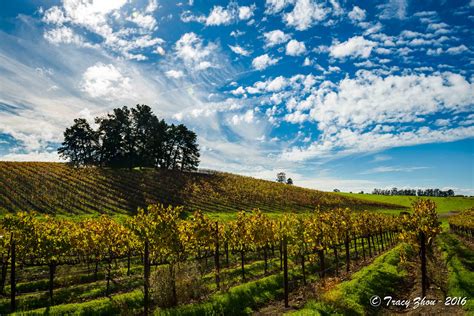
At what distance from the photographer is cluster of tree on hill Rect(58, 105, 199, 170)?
3984 inches

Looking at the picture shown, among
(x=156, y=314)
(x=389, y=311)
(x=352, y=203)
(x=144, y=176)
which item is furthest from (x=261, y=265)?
(x=352, y=203)

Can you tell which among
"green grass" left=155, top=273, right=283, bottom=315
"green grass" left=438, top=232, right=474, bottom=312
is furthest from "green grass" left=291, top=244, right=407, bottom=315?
"green grass" left=438, top=232, right=474, bottom=312

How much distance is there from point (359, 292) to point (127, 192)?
219ft

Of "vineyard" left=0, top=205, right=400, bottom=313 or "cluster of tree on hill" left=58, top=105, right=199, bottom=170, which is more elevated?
"cluster of tree on hill" left=58, top=105, right=199, bottom=170

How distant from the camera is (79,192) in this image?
72.6m

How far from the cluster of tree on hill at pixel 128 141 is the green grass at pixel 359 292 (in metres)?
83.4

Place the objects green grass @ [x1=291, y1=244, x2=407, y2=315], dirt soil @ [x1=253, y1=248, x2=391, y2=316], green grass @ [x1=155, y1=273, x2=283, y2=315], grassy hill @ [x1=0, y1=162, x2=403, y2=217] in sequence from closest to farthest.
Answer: green grass @ [x1=155, y1=273, x2=283, y2=315] → green grass @ [x1=291, y1=244, x2=407, y2=315] → dirt soil @ [x1=253, y1=248, x2=391, y2=316] → grassy hill @ [x1=0, y1=162, x2=403, y2=217]

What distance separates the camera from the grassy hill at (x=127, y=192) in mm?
65000

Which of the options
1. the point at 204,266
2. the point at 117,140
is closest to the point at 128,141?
the point at 117,140

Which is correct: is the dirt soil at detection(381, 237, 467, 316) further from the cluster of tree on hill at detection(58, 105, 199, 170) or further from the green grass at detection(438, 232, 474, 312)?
the cluster of tree on hill at detection(58, 105, 199, 170)

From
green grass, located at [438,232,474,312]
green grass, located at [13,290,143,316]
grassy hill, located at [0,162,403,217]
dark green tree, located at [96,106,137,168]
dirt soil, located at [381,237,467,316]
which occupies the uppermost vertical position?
dark green tree, located at [96,106,137,168]

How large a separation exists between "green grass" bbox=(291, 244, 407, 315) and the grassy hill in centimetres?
4699

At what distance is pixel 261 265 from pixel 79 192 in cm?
5282

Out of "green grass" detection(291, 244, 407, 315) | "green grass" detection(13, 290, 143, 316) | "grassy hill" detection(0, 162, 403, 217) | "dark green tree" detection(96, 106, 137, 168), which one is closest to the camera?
"green grass" detection(13, 290, 143, 316)
